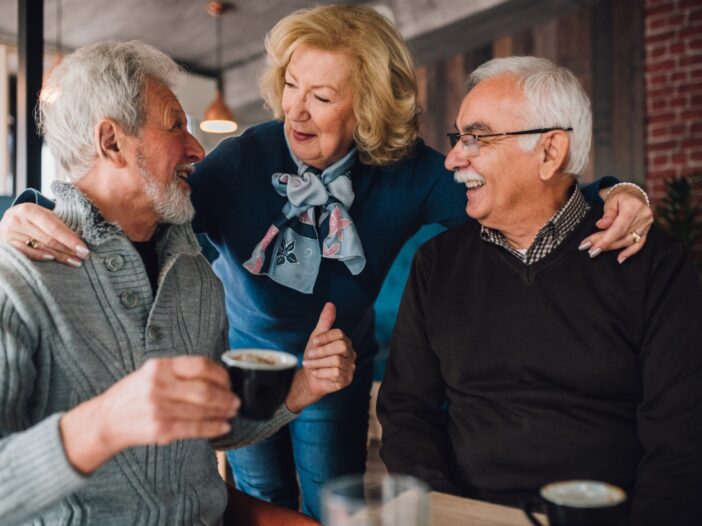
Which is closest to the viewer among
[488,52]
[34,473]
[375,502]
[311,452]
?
[375,502]

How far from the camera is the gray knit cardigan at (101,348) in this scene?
1.18 m

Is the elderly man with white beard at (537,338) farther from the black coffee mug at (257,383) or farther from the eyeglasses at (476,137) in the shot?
the black coffee mug at (257,383)

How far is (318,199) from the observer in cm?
193

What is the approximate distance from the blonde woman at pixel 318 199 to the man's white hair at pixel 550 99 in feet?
0.54

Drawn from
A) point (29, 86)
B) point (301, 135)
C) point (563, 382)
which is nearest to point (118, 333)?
point (301, 135)

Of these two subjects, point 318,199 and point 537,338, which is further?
point 318,199

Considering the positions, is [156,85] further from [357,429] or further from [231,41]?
[231,41]

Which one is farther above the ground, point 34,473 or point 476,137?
point 476,137

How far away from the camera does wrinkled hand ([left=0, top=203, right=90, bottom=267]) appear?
1253 mm

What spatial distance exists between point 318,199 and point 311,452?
75cm

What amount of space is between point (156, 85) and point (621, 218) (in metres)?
1.06

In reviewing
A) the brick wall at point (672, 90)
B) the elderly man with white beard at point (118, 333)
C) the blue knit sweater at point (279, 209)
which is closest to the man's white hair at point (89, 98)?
the elderly man with white beard at point (118, 333)

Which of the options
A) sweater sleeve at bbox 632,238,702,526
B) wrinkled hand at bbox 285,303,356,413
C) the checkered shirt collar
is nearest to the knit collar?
wrinkled hand at bbox 285,303,356,413

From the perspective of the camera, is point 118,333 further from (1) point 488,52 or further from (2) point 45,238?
(1) point 488,52
